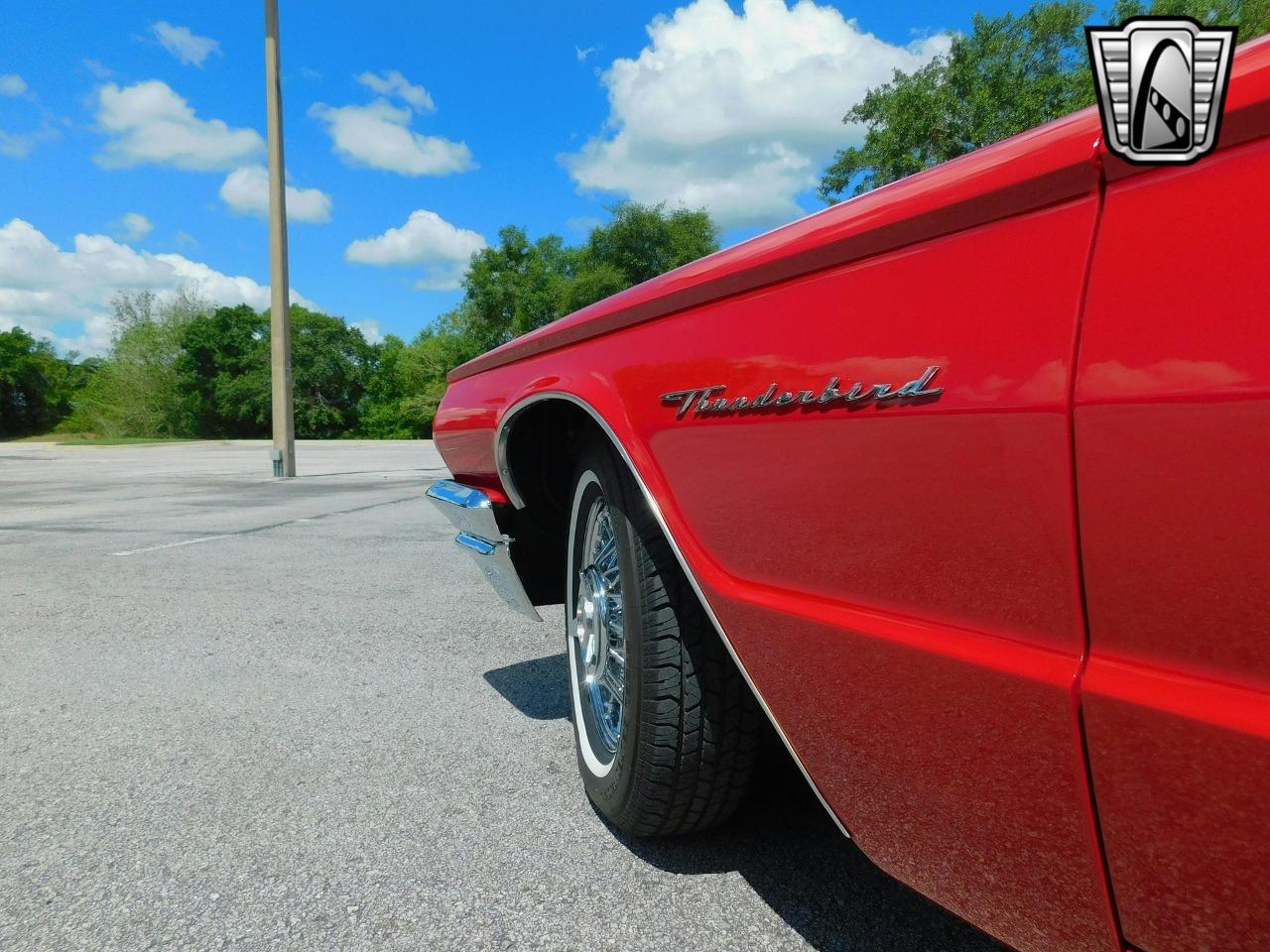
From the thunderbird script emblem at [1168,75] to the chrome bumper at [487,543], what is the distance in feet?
6.42

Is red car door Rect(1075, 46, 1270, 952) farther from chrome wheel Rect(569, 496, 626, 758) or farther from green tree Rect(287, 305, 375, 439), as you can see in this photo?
green tree Rect(287, 305, 375, 439)

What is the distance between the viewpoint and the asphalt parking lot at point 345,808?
1.66m

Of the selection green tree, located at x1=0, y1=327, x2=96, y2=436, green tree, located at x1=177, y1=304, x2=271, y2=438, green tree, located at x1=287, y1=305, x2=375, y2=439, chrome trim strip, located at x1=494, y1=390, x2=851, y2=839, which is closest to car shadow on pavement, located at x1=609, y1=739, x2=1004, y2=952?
chrome trim strip, located at x1=494, y1=390, x2=851, y2=839

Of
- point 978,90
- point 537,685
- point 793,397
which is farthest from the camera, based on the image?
point 978,90

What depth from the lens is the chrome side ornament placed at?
40.9 inches

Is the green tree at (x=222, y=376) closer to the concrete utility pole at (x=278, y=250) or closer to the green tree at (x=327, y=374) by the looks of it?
the green tree at (x=327, y=374)

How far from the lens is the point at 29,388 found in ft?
199

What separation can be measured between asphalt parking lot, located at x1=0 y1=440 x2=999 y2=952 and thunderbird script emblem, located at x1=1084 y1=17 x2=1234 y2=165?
4.52 feet

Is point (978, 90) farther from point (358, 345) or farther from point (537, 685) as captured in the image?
point (358, 345)

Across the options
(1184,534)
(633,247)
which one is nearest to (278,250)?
(1184,534)

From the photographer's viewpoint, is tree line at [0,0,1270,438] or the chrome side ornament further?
tree line at [0,0,1270,438]

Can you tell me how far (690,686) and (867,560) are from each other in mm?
665

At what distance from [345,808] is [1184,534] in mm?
1963

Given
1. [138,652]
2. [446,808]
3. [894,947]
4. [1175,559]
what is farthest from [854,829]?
[138,652]
